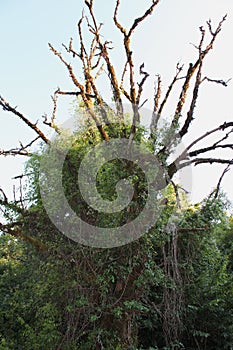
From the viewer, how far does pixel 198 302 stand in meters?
6.88

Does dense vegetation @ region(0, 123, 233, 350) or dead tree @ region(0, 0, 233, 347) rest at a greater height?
dead tree @ region(0, 0, 233, 347)

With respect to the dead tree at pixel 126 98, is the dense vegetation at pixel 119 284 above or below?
below

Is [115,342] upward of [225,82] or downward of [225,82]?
downward

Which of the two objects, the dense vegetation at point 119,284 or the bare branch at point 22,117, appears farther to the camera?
the bare branch at point 22,117

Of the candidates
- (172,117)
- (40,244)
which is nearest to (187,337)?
(40,244)

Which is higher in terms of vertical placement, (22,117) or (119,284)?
(22,117)

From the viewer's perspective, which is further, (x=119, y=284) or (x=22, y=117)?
(x=22, y=117)

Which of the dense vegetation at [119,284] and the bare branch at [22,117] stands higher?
the bare branch at [22,117]

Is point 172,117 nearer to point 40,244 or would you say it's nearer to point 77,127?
Answer: point 77,127

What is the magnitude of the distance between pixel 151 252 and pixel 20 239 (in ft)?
6.41

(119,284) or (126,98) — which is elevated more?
(126,98)

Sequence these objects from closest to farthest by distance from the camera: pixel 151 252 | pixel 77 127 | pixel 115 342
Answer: pixel 115 342, pixel 151 252, pixel 77 127

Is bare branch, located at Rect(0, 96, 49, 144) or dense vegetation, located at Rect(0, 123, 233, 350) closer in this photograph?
dense vegetation, located at Rect(0, 123, 233, 350)

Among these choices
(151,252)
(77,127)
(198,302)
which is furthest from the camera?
(198,302)
